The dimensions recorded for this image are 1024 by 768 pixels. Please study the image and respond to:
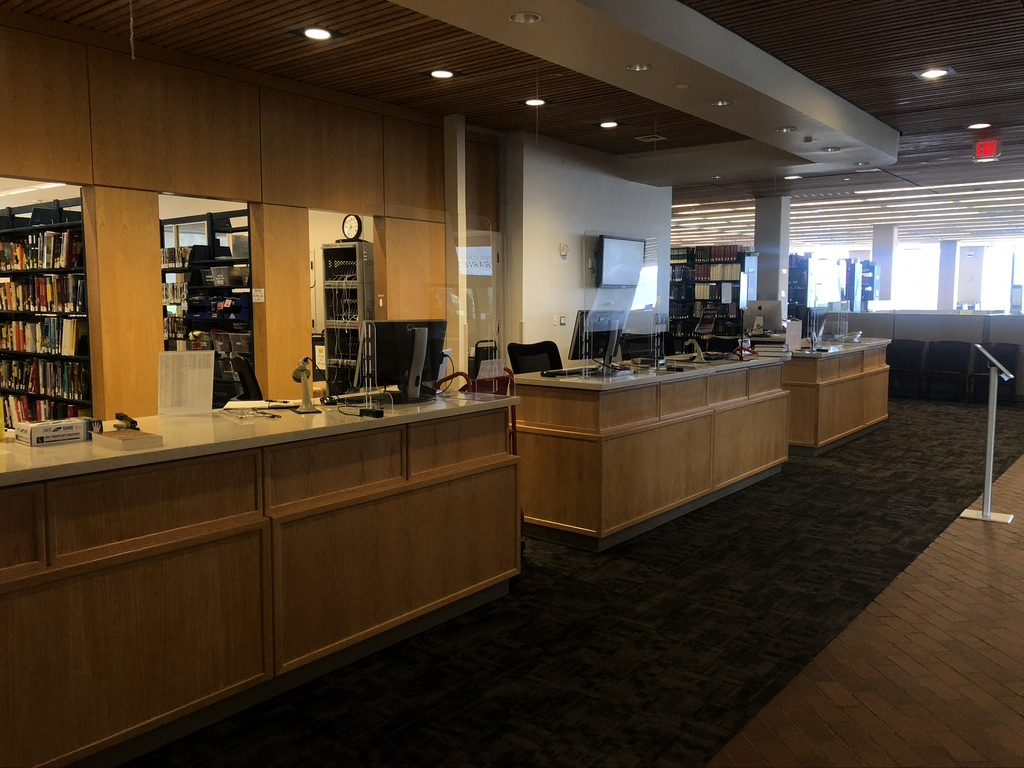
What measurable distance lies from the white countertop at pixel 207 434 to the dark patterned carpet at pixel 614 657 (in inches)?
39.9

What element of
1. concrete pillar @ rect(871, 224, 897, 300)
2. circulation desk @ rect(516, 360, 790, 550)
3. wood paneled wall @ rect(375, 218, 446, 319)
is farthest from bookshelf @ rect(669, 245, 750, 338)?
concrete pillar @ rect(871, 224, 897, 300)

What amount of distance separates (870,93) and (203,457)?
613 cm

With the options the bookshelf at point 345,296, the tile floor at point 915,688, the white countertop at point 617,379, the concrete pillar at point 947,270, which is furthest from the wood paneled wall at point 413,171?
the concrete pillar at point 947,270

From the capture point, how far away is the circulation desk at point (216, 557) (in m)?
2.38

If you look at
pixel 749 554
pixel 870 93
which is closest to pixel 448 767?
pixel 749 554

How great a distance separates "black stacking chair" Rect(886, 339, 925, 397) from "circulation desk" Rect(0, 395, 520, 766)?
10.1 metres

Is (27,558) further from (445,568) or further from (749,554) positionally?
(749,554)

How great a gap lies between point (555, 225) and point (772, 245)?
17.6ft

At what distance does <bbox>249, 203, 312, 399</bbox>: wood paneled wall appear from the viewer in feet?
20.7

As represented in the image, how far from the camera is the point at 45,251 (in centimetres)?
619

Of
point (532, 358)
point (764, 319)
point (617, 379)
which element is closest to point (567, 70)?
point (532, 358)

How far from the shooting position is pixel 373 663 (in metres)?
3.37

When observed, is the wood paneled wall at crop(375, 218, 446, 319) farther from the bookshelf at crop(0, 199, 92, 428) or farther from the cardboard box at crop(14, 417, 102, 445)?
the cardboard box at crop(14, 417, 102, 445)

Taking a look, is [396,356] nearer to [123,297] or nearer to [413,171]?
[123,297]
